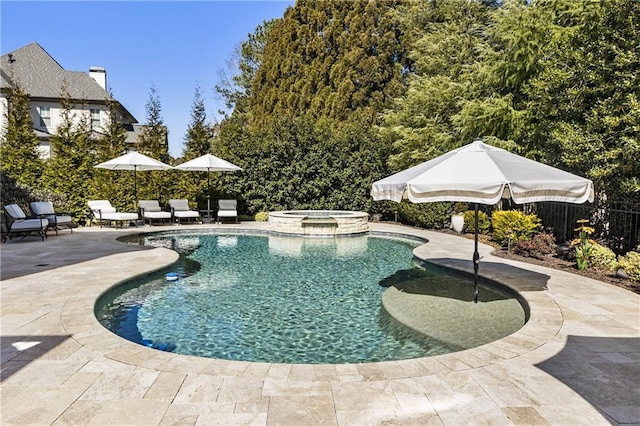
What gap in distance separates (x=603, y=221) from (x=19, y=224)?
17117 millimetres

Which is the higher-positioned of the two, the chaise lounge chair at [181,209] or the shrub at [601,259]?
the chaise lounge chair at [181,209]

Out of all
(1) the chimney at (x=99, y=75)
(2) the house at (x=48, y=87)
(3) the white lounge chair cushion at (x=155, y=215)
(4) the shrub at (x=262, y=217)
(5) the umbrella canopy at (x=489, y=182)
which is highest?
(1) the chimney at (x=99, y=75)

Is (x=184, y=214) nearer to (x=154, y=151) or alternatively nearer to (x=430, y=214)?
(x=154, y=151)

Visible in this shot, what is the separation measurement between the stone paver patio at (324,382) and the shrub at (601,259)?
9.81 feet

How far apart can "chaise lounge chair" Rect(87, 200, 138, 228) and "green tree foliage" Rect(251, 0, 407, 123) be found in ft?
39.4

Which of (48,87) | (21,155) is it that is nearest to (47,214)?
(21,155)

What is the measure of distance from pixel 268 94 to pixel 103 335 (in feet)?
78.5

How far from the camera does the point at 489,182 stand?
5.09 m

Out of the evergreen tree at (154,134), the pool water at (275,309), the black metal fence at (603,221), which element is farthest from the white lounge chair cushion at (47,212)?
the black metal fence at (603,221)

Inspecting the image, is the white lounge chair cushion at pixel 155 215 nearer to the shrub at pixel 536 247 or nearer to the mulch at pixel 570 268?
the mulch at pixel 570 268

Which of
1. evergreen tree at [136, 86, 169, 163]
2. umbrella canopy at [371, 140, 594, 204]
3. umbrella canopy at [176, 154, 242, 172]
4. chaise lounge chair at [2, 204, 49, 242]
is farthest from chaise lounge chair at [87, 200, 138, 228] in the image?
umbrella canopy at [371, 140, 594, 204]

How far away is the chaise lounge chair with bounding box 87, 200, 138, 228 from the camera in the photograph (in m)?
14.8

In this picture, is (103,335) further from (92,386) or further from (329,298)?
(329,298)

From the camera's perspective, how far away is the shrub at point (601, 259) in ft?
26.8
